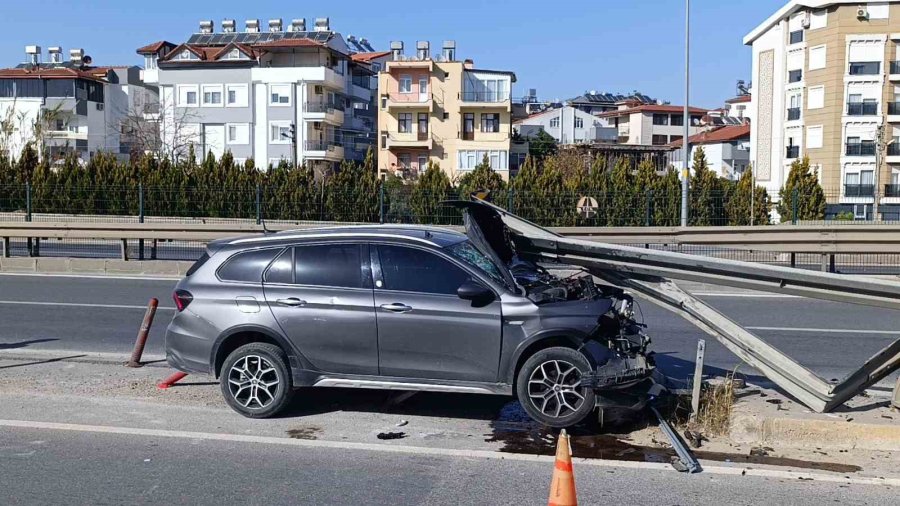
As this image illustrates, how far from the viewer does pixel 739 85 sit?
115m

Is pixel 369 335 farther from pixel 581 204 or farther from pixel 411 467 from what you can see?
pixel 581 204

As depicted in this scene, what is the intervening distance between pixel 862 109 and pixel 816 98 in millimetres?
2793

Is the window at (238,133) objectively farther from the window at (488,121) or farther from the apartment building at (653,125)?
the apartment building at (653,125)

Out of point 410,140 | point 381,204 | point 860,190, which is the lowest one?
point 381,204

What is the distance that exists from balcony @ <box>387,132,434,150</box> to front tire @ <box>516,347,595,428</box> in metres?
59.1

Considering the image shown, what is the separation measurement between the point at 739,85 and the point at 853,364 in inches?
4446

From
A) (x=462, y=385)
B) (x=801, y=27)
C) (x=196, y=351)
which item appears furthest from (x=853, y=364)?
(x=801, y=27)

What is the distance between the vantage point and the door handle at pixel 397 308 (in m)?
7.11

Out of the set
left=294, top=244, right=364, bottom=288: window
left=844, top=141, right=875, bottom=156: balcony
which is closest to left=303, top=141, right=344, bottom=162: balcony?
left=844, top=141, right=875, bottom=156: balcony

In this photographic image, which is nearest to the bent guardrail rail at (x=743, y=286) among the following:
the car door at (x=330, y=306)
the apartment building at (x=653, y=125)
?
the car door at (x=330, y=306)

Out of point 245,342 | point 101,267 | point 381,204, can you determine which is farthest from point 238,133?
point 245,342

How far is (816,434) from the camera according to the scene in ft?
21.3

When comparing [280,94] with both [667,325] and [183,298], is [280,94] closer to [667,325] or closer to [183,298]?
[667,325]

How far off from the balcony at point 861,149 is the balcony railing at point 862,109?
1.85 meters
